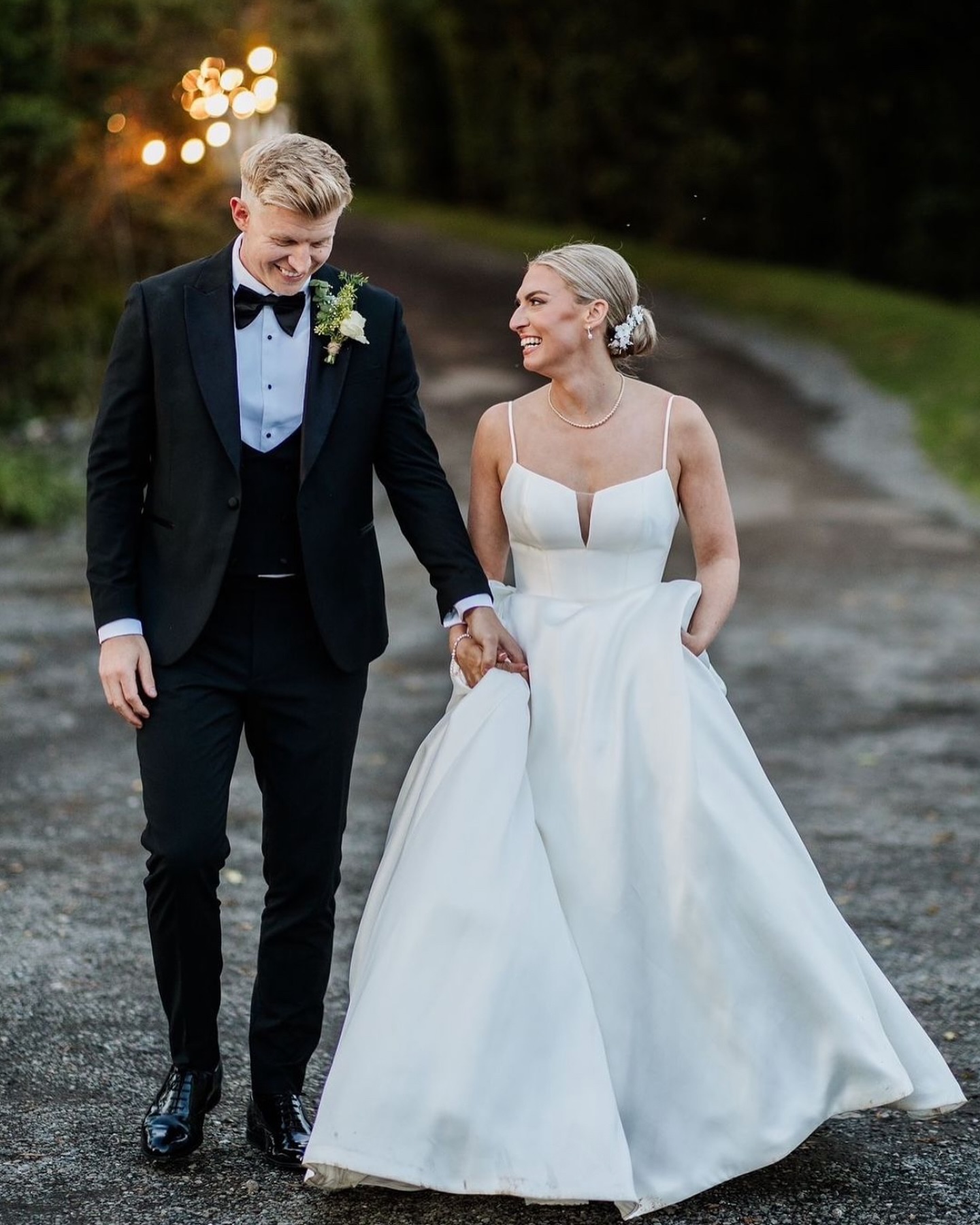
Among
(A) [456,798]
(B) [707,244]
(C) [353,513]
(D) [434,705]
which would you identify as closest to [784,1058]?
(A) [456,798]

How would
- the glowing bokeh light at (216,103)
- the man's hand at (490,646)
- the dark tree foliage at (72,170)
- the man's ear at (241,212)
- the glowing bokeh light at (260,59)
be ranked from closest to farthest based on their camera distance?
the man's ear at (241,212), the man's hand at (490,646), the glowing bokeh light at (260,59), the glowing bokeh light at (216,103), the dark tree foliage at (72,170)

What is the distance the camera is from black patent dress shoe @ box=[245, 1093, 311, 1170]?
11.8 feet

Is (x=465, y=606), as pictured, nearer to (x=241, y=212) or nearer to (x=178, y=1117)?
(x=241, y=212)

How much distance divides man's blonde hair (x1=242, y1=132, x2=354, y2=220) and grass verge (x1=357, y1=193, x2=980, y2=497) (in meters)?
9.83

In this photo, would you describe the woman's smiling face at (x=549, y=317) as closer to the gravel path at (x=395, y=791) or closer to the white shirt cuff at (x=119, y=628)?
the gravel path at (x=395, y=791)

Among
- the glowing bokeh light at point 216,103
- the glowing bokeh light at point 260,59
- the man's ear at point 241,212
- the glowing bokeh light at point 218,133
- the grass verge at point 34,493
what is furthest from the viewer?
the grass verge at point 34,493

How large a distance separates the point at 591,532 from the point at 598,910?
2.87ft

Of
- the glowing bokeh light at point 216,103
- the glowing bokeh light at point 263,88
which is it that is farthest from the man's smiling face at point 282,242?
the glowing bokeh light at point 263,88

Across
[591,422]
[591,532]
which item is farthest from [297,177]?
[591,532]

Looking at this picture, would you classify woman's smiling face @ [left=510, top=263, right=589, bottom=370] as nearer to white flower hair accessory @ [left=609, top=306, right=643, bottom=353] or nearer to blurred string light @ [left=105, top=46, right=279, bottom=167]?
white flower hair accessory @ [left=609, top=306, right=643, bottom=353]

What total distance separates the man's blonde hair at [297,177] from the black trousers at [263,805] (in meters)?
0.80

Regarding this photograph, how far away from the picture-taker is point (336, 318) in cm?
355

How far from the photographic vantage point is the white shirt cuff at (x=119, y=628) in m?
3.51

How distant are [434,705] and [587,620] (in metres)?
4.42
